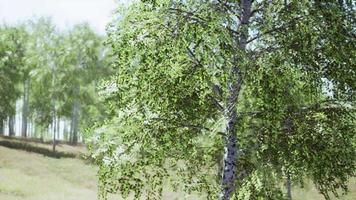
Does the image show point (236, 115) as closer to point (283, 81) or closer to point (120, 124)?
point (283, 81)

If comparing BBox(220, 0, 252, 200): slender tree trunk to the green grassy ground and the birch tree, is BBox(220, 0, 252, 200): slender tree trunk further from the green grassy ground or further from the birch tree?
the green grassy ground

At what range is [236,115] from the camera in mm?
11094

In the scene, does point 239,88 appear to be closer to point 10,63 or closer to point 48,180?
point 48,180

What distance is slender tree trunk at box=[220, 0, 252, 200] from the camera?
422 inches

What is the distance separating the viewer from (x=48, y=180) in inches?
1527

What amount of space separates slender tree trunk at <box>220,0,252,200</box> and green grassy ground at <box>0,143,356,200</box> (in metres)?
20.3

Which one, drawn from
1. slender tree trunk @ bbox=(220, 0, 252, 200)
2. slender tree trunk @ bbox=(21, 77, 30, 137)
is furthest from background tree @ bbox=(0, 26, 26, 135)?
slender tree trunk @ bbox=(220, 0, 252, 200)

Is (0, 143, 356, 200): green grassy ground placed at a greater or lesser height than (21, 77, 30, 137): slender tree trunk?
lesser

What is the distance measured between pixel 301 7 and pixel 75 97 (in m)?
50.2

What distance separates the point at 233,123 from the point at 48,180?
30.3 meters

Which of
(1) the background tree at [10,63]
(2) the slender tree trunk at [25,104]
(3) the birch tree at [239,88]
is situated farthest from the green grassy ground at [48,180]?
(3) the birch tree at [239,88]

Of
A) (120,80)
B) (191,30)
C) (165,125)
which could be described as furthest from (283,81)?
(120,80)

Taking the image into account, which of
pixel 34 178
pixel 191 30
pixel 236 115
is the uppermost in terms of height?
pixel 191 30

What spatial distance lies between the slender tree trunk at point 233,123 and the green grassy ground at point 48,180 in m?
20.3
